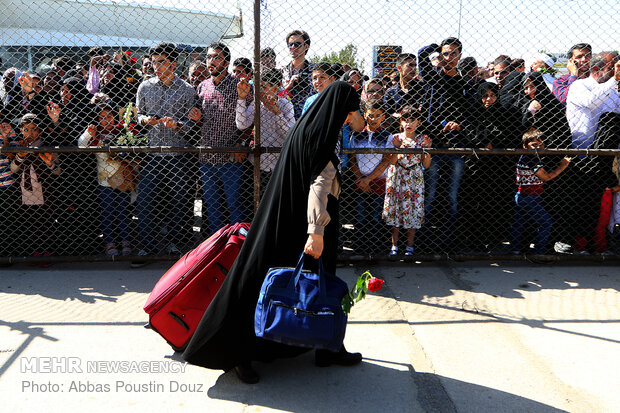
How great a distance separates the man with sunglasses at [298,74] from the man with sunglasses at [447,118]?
114cm

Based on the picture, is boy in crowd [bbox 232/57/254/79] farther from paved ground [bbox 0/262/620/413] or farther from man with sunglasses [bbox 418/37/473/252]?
paved ground [bbox 0/262/620/413]

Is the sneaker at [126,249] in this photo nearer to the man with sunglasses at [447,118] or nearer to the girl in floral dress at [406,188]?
the girl in floral dress at [406,188]

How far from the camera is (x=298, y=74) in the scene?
452 cm

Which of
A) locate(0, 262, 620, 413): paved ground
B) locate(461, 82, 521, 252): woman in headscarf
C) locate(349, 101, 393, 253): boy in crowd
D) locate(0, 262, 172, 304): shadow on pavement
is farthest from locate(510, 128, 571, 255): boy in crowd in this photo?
locate(0, 262, 172, 304): shadow on pavement

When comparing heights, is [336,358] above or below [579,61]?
below

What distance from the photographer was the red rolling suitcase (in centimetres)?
276

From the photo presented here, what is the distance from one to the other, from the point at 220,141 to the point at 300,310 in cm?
237

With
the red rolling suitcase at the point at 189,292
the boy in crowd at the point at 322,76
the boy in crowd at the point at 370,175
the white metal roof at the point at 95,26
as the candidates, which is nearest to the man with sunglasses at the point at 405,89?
the boy in crowd at the point at 370,175

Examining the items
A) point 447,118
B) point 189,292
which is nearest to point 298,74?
point 447,118

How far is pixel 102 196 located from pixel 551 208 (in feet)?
14.3

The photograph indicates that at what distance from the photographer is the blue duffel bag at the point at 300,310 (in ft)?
7.54

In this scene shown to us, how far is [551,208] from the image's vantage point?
4797 mm

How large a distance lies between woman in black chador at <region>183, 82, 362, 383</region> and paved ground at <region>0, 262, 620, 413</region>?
0.68 feet

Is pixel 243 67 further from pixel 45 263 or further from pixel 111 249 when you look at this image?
pixel 45 263
